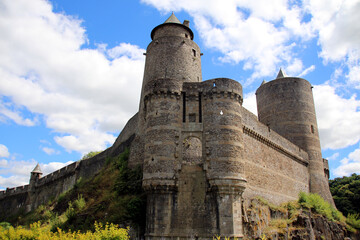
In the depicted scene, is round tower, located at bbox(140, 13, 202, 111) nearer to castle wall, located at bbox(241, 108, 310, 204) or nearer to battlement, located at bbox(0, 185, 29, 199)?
castle wall, located at bbox(241, 108, 310, 204)

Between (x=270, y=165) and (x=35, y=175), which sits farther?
(x=35, y=175)

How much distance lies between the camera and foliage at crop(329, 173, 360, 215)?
38.0 metres

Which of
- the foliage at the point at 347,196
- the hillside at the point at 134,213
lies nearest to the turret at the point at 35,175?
the hillside at the point at 134,213

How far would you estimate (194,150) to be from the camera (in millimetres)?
20484

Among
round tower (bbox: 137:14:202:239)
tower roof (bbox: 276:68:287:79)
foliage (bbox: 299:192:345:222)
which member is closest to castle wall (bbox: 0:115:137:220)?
round tower (bbox: 137:14:202:239)

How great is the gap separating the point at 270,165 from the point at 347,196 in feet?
70.6

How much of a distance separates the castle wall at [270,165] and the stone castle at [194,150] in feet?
0.28

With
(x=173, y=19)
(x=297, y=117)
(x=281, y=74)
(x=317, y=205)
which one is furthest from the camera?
(x=281, y=74)

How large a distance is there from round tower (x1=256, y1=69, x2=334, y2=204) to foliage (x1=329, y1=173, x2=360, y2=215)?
6.35 m

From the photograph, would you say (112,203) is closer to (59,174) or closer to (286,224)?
(286,224)

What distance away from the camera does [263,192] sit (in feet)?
76.7

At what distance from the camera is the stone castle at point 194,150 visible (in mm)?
16781

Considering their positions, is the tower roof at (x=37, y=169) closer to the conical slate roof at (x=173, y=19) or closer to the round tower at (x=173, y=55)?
the round tower at (x=173, y=55)

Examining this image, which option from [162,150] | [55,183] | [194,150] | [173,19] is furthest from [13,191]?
[162,150]
